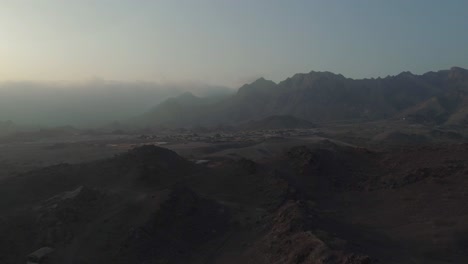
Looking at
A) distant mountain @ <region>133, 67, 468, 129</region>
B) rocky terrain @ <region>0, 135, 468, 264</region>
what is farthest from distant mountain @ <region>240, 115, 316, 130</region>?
rocky terrain @ <region>0, 135, 468, 264</region>

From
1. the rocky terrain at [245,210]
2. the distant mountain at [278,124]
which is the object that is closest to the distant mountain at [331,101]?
the distant mountain at [278,124]

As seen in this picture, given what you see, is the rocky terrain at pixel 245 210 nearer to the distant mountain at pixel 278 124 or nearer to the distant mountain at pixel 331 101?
the distant mountain at pixel 278 124

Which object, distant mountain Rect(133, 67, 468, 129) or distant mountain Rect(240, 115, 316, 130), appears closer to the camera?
distant mountain Rect(240, 115, 316, 130)

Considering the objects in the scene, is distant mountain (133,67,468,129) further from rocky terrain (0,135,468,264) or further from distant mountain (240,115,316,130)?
rocky terrain (0,135,468,264)

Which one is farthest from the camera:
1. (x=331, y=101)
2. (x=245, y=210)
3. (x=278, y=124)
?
(x=331, y=101)

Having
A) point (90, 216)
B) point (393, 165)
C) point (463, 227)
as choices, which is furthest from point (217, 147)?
point (463, 227)

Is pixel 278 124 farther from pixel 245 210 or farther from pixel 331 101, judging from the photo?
pixel 245 210

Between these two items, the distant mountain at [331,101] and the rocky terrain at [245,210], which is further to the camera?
the distant mountain at [331,101]

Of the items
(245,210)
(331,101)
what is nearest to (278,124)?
(331,101)

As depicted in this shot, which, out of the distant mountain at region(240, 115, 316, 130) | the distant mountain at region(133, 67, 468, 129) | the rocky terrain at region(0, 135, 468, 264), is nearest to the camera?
the rocky terrain at region(0, 135, 468, 264)

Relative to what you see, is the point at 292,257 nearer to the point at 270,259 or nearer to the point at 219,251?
the point at 270,259
